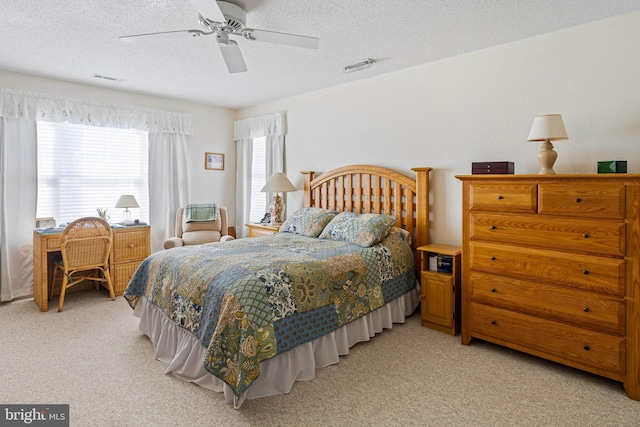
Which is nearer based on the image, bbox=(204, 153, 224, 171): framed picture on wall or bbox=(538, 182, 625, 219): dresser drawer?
bbox=(538, 182, 625, 219): dresser drawer

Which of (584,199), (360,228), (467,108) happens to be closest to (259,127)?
(360,228)

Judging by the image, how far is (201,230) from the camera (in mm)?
4711

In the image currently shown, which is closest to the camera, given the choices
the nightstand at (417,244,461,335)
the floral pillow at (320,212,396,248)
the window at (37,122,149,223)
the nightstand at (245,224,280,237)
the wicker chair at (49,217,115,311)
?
the nightstand at (417,244,461,335)

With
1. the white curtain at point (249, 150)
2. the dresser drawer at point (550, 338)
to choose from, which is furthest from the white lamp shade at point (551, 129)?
the white curtain at point (249, 150)

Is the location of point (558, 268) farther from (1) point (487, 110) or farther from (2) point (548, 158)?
(1) point (487, 110)

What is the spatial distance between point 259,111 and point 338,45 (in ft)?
8.25

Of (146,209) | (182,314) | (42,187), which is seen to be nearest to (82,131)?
(42,187)

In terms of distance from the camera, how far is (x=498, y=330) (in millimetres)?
2689

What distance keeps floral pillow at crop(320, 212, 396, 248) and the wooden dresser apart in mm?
771

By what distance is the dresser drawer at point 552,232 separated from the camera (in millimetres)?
2221

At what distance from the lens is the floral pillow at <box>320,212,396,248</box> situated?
3301 millimetres

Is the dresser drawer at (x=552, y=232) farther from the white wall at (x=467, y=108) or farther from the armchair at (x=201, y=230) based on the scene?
the armchair at (x=201, y=230)

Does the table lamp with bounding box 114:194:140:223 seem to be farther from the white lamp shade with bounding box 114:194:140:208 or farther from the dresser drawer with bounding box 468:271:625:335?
the dresser drawer with bounding box 468:271:625:335

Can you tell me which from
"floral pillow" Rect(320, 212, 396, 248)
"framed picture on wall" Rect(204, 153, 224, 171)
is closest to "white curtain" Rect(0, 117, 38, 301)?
"framed picture on wall" Rect(204, 153, 224, 171)
